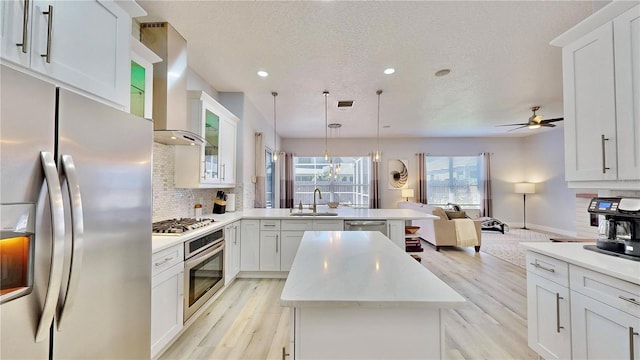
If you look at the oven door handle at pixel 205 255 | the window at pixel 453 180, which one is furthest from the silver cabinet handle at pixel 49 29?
the window at pixel 453 180

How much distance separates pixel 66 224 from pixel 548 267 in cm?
248

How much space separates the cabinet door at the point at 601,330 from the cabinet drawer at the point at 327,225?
230 centimetres

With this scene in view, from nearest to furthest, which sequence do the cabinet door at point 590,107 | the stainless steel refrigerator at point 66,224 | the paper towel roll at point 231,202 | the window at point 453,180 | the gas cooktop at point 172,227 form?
the stainless steel refrigerator at point 66,224 < the cabinet door at point 590,107 < the gas cooktop at point 172,227 < the paper towel roll at point 231,202 < the window at point 453,180

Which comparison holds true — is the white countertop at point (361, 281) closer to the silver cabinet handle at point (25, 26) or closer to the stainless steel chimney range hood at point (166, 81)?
the silver cabinet handle at point (25, 26)

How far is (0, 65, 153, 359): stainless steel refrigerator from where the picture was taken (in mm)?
771

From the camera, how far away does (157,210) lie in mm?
2537

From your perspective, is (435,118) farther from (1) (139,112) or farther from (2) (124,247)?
(2) (124,247)

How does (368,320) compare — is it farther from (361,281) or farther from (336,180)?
(336,180)

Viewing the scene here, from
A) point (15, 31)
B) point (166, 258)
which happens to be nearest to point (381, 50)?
point (15, 31)

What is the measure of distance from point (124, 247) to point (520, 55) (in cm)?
398

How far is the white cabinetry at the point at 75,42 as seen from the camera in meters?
0.94

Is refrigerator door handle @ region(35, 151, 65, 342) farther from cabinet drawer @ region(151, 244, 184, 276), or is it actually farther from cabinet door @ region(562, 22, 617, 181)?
cabinet door @ region(562, 22, 617, 181)

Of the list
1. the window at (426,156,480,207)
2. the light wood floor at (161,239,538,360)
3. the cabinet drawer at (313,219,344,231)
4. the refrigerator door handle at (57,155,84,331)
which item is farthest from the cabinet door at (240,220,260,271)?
the window at (426,156,480,207)

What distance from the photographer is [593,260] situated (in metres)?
1.42
